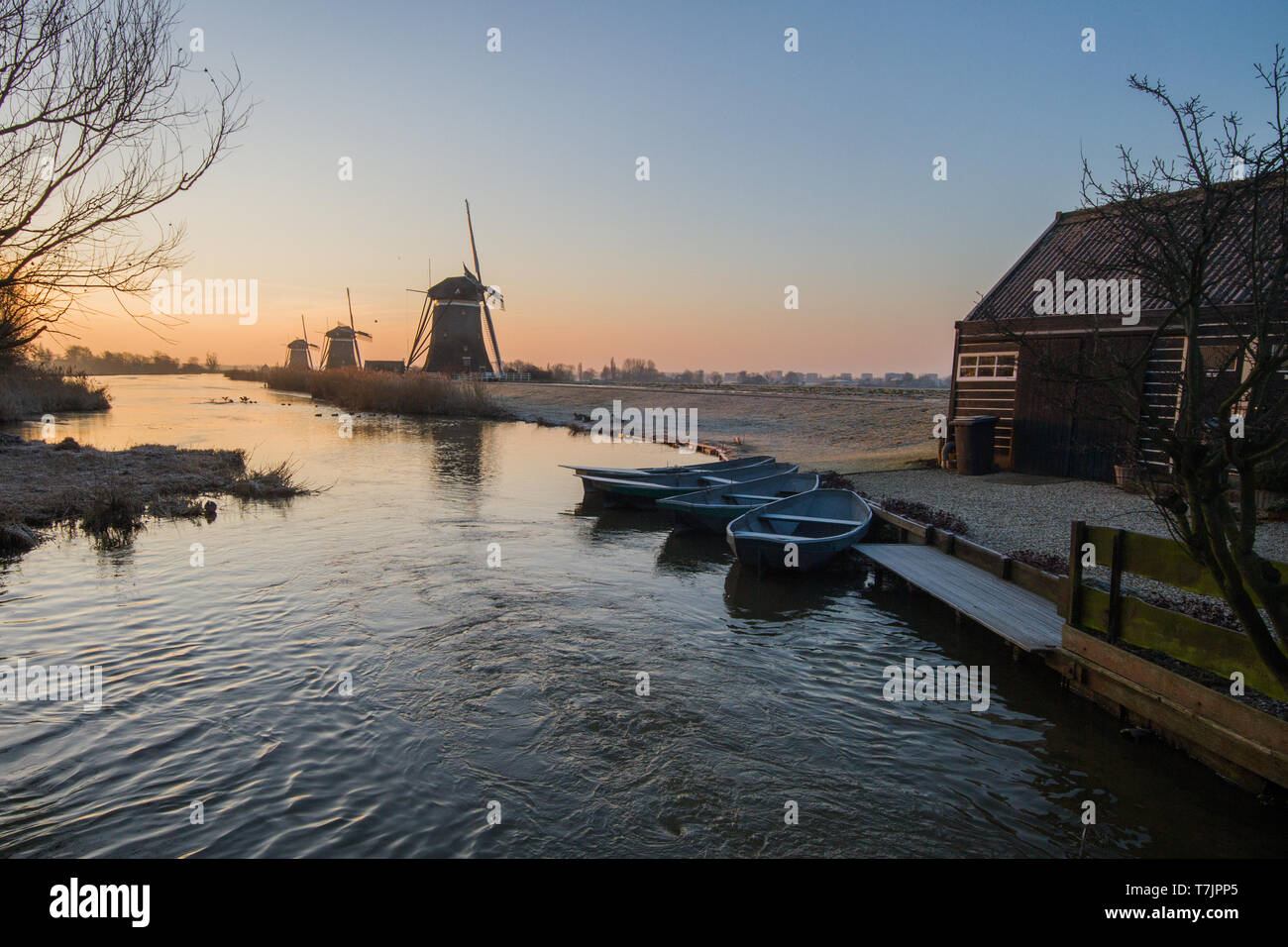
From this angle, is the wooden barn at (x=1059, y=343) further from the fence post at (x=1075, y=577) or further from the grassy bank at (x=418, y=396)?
the grassy bank at (x=418, y=396)

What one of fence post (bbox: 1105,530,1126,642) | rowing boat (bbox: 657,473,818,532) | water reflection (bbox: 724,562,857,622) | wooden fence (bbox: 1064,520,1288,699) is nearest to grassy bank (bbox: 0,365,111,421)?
rowing boat (bbox: 657,473,818,532)

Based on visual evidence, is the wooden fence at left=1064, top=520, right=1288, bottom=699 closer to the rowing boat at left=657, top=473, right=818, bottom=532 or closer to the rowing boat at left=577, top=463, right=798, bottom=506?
the rowing boat at left=657, top=473, right=818, bottom=532

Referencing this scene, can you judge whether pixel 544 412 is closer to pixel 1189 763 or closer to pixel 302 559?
pixel 302 559

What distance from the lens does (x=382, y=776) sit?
233 inches

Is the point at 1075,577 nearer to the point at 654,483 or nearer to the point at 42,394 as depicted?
the point at 654,483

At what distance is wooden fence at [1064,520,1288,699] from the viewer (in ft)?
18.3

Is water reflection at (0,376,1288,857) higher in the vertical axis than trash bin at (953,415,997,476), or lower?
lower

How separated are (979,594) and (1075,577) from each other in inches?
93.0

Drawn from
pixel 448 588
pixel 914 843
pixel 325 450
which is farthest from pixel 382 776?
pixel 325 450

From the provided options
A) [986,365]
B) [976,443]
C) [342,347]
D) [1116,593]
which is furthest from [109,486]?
[342,347]

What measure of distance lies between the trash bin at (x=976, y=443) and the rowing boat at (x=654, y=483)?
164 inches

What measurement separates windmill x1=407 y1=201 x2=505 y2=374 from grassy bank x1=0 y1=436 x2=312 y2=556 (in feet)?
155

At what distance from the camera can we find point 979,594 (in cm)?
942

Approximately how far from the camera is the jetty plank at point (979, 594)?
795cm
